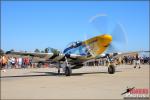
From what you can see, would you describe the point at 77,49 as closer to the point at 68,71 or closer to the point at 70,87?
the point at 68,71

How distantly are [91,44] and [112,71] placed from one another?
302cm

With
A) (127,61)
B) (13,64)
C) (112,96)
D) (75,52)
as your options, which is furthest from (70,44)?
(127,61)

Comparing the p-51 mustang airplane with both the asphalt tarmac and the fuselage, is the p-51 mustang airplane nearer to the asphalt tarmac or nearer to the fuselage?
the fuselage

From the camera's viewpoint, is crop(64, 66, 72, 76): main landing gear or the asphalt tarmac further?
crop(64, 66, 72, 76): main landing gear

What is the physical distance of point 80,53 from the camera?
1030 inches

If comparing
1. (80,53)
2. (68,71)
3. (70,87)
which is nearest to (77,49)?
(80,53)

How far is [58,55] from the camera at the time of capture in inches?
1020

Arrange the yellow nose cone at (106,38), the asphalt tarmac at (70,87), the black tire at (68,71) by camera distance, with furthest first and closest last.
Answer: the yellow nose cone at (106,38), the black tire at (68,71), the asphalt tarmac at (70,87)

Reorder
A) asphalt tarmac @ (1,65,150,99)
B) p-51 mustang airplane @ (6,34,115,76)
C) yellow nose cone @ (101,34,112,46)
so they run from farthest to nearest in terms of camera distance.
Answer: p-51 mustang airplane @ (6,34,115,76) < yellow nose cone @ (101,34,112,46) < asphalt tarmac @ (1,65,150,99)

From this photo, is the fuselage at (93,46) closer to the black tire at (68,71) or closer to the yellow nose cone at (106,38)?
the yellow nose cone at (106,38)

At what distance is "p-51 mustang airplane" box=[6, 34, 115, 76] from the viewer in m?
25.0

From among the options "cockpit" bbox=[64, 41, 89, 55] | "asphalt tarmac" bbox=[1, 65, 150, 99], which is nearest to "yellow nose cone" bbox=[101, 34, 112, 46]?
"cockpit" bbox=[64, 41, 89, 55]

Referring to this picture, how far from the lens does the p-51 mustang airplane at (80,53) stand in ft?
82.2

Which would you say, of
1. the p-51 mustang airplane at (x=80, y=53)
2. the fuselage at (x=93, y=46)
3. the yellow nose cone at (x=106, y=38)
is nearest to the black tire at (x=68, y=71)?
the p-51 mustang airplane at (x=80, y=53)
